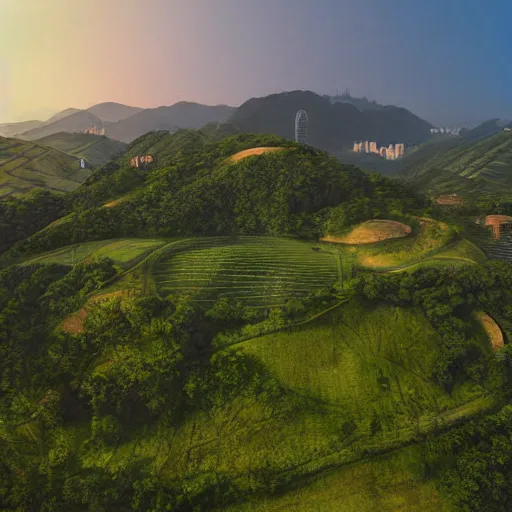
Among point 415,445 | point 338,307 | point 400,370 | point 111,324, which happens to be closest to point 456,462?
point 415,445

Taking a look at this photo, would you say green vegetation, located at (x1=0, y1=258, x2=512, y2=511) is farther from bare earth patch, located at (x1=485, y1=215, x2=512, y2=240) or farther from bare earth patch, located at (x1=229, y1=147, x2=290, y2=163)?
bare earth patch, located at (x1=229, y1=147, x2=290, y2=163)

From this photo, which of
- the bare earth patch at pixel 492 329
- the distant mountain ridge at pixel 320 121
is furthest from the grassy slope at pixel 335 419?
the distant mountain ridge at pixel 320 121

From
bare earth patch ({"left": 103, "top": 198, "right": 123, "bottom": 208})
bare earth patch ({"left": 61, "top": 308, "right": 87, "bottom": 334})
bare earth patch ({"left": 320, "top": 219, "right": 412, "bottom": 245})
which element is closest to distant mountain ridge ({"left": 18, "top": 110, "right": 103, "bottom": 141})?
bare earth patch ({"left": 103, "top": 198, "right": 123, "bottom": 208})

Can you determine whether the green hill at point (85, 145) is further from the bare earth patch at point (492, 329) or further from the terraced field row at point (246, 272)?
the bare earth patch at point (492, 329)

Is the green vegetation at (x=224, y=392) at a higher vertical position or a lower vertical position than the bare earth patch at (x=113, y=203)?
lower

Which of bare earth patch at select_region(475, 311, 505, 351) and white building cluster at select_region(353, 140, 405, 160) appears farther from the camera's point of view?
white building cluster at select_region(353, 140, 405, 160)

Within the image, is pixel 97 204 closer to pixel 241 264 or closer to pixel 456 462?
pixel 241 264
